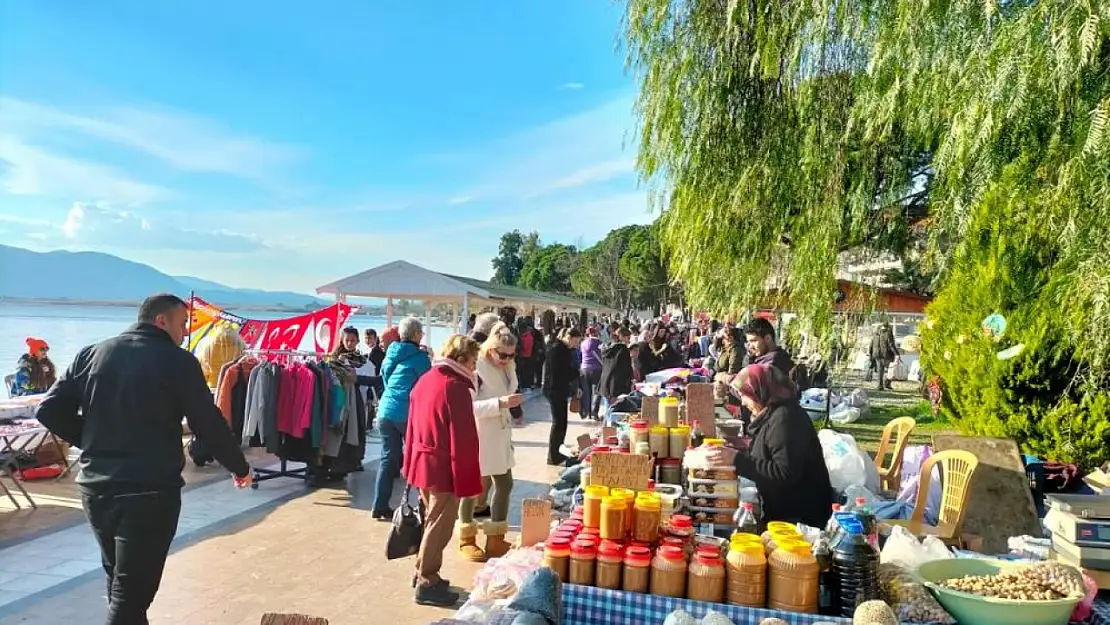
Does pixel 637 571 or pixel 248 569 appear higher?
pixel 637 571

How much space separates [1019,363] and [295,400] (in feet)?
21.8

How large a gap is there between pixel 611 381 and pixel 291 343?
4.33 metres

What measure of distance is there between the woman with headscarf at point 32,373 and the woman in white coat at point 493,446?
18.4 ft

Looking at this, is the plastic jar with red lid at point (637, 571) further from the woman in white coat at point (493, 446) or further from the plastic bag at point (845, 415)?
the plastic bag at point (845, 415)

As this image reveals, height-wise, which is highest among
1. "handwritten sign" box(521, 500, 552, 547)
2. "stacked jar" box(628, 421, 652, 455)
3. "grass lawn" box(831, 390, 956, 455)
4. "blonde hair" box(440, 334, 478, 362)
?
"blonde hair" box(440, 334, 478, 362)

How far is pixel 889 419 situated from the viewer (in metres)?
12.6

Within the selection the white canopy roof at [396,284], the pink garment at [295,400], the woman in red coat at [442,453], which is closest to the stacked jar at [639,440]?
the woman in red coat at [442,453]

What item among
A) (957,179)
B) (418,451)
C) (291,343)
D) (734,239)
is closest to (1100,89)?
(957,179)

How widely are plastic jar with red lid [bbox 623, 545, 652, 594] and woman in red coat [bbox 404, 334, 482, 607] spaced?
1920 millimetres

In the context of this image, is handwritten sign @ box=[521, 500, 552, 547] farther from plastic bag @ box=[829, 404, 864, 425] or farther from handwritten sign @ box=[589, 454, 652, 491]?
plastic bag @ box=[829, 404, 864, 425]

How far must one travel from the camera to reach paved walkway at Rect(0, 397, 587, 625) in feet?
13.3

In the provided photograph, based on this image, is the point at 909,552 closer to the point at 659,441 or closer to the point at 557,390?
the point at 659,441

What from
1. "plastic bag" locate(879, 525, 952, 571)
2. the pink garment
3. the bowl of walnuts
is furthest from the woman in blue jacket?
the bowl of walnuts

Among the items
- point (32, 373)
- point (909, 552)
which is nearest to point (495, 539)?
point (909, 552)
